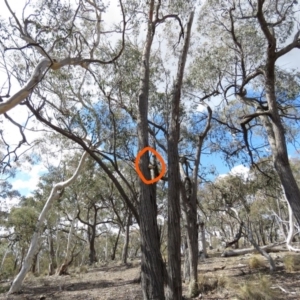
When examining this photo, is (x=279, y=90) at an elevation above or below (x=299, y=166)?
below

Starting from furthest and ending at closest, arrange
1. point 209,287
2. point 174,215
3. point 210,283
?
point 210,283 < point 209,287 < point 174,215

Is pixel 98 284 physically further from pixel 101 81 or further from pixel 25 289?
pixel 101 81

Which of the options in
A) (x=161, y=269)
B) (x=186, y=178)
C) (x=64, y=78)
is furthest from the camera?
(x=64, y=78)

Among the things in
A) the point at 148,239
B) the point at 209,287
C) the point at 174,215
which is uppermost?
the point at 174,215

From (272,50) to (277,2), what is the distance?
2.07 metres

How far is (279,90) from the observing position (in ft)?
28.1

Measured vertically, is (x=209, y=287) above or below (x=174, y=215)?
below

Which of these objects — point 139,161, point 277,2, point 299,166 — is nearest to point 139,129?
point 139,161

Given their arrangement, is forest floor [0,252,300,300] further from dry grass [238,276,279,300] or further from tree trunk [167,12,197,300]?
tree trunk [167,12,197,300]

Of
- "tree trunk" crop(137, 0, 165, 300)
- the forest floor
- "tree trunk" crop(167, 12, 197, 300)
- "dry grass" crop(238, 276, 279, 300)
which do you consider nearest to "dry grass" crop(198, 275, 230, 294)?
the forest floor

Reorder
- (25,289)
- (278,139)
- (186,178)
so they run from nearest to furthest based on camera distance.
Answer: (278,139)
(186,178)
(25,289)

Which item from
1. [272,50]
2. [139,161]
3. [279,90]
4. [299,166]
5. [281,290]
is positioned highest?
[299,166]

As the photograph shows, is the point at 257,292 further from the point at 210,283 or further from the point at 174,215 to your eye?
the point at 174,215

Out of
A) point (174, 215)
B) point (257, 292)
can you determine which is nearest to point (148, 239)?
point (174, 215)
